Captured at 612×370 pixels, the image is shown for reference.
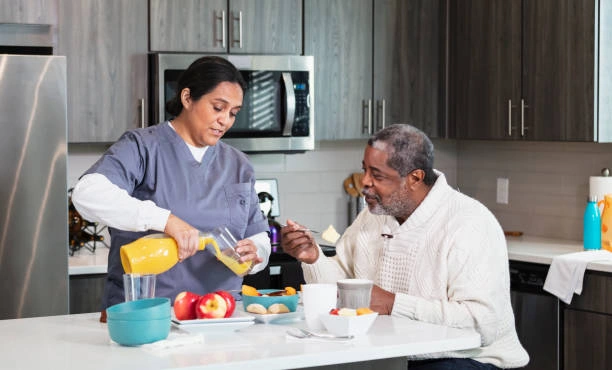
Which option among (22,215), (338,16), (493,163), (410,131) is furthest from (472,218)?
(493,163)

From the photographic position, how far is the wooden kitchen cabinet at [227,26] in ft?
14.5

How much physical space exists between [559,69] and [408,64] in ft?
2.90

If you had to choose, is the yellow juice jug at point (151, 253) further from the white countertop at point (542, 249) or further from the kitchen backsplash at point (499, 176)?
the kitchen backsplash at point (499, 176)

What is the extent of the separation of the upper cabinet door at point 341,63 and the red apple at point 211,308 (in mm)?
2464

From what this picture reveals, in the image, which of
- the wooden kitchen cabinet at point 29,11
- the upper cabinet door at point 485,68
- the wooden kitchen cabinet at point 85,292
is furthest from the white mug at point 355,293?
the upper cabinet door at point 485,68

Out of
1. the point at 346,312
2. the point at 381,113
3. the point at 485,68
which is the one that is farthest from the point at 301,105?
the point at 346,312

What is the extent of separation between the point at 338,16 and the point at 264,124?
0.67m

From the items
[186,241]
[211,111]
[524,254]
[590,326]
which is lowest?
[590,326]

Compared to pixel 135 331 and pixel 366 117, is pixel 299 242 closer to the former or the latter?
pixel 135 331

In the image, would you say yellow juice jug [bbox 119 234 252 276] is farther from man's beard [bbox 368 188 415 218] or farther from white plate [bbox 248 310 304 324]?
man's beard [bbox 368 188 415 218]

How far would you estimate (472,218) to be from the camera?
286 cm

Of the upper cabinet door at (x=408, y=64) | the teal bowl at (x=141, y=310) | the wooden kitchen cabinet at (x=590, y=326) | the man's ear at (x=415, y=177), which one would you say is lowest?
the wooden kitchen cabinet at (x=590, y=326)

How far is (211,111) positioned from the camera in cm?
293

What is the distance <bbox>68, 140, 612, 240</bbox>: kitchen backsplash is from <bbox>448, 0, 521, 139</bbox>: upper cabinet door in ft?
1.15
